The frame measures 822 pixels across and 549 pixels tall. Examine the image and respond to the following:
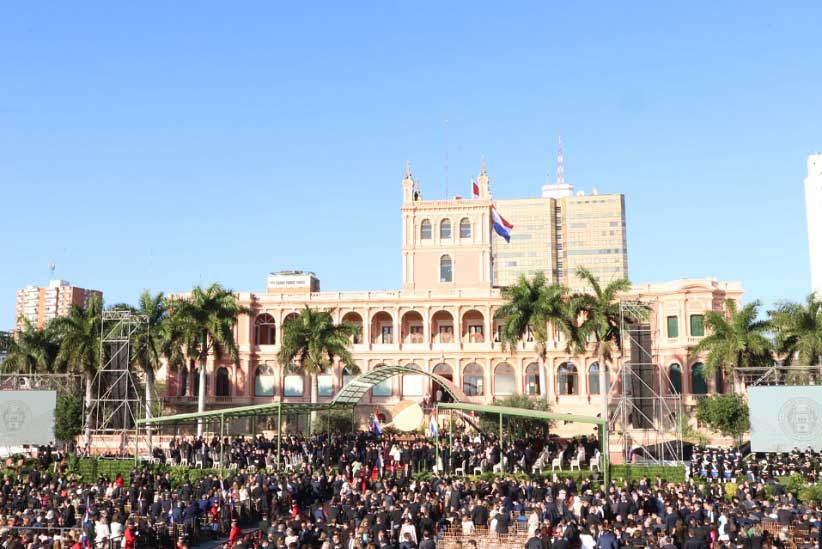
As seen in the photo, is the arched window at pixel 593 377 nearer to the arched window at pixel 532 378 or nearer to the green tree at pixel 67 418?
the arched window at pixel 532 378

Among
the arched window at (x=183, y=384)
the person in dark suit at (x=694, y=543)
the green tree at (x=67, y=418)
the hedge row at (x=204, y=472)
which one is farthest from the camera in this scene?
the arched window at (x=183, y=384)

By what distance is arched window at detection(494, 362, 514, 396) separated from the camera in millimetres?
66688

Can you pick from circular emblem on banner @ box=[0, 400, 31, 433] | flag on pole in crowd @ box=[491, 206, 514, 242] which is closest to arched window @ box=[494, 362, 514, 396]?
flag on pole in crowd @ box=[491, 206, 514, 242]

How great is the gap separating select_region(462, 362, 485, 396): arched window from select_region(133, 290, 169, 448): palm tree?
22983mm

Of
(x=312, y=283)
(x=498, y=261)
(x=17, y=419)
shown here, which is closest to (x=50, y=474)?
(x=17, y=419)

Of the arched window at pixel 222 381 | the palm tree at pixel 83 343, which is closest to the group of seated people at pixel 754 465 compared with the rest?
the palm tree at pixel 83 343

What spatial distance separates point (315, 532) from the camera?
20.7 meters

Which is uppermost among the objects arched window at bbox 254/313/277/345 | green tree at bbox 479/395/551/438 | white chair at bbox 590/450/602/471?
arched window at bbox 254/313/277/345

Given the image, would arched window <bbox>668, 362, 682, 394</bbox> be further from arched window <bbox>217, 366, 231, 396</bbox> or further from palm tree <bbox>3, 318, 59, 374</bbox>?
palm tree <bbox>3, 318, 59, 374</bbox>

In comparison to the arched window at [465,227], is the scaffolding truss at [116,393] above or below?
below

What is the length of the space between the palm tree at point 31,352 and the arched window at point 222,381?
15460mm

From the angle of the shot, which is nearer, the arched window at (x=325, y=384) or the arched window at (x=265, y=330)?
the arched window at (x=325, y=384)

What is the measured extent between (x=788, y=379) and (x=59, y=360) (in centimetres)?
3896

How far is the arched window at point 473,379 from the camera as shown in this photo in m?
66.8
